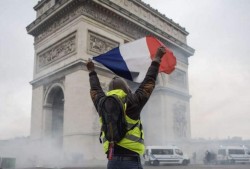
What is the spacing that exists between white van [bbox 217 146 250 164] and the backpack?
22.4 meters

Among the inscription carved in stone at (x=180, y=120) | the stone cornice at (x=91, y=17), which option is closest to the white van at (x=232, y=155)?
the inscription carved in stone at (x=180, y=120)

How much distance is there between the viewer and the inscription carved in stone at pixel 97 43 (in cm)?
2002

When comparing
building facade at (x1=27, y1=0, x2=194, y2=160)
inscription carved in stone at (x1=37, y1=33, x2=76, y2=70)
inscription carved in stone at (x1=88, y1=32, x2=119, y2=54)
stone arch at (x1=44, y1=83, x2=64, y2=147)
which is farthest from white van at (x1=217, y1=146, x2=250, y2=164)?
inscription carved in stone at (x1=37, y1=33, x2=76, y2=70)

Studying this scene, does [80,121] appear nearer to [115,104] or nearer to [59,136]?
[59,136]

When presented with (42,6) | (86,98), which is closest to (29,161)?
(86,98)

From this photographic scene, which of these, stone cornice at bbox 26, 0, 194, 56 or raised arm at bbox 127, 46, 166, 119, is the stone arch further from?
raised arm at bbox 127, 46, 166, 119

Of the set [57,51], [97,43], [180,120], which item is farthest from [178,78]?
[57,51]

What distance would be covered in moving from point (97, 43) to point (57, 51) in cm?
294

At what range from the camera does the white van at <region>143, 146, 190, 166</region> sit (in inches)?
777

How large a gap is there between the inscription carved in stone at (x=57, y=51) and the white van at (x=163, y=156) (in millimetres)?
7749

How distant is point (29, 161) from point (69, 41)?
7582 millimetres

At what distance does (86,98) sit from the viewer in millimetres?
18922

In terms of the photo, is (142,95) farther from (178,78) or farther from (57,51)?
(178,78)

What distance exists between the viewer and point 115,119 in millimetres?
2191
